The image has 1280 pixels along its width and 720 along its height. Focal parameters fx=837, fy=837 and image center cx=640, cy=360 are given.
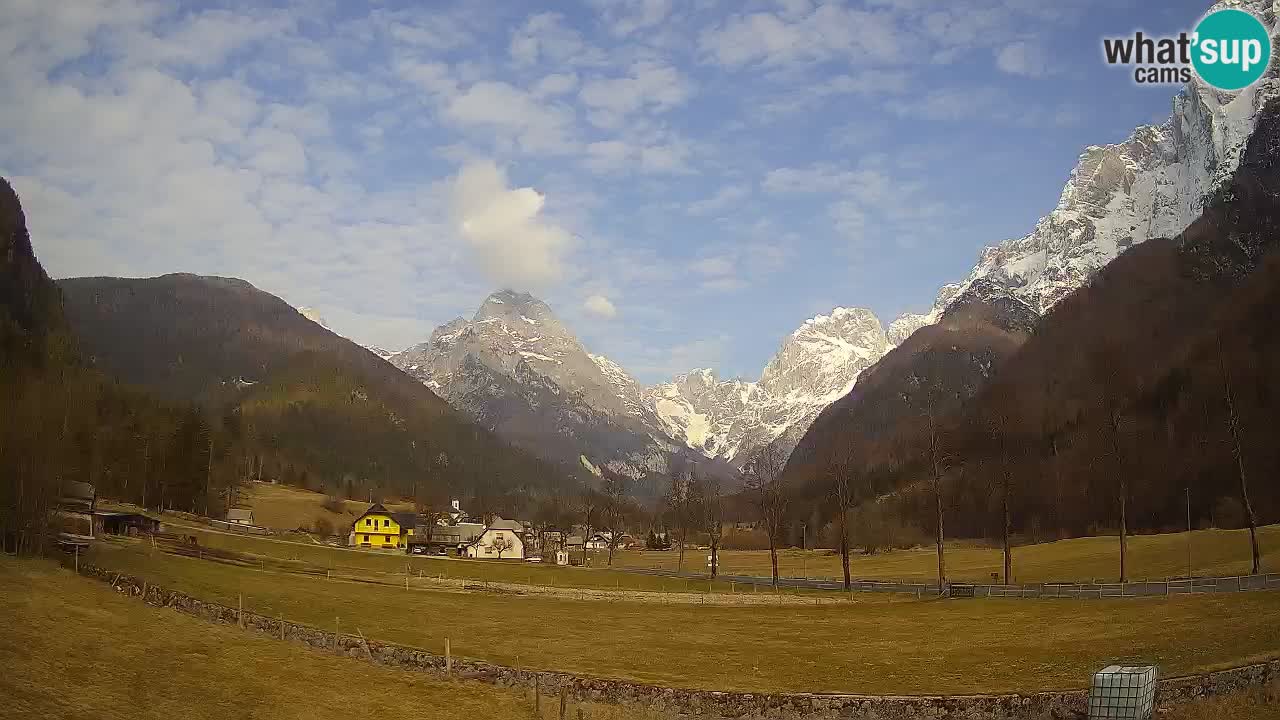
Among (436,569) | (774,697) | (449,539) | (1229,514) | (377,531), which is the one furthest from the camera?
(449,539)

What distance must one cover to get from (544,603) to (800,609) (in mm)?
22114

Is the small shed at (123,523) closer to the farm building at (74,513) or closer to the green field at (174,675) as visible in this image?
the farm building at (74,513)

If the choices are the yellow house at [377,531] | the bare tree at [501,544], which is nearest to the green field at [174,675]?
the bare tree at [501,544]

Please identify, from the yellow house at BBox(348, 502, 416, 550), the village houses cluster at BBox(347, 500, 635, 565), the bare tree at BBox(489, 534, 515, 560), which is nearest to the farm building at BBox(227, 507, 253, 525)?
the village houses cluster at BBox(347, 500, 635, 565)

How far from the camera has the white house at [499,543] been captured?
16388 cm

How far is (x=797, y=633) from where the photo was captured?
5584 centimetres

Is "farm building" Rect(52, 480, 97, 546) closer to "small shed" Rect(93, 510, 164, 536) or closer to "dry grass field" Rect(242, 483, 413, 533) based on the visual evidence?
"small shed" Rect(93, 510, 164, 536)

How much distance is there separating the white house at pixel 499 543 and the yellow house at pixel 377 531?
16.7 metres

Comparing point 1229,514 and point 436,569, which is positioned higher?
point 1229,514

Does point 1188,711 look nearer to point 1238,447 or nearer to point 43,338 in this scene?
point 1238,447

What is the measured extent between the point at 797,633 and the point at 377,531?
13078cm

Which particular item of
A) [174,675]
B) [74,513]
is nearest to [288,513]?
[74,513]

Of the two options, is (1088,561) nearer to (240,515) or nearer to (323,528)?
(323,528)

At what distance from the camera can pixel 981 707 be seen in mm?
34562
